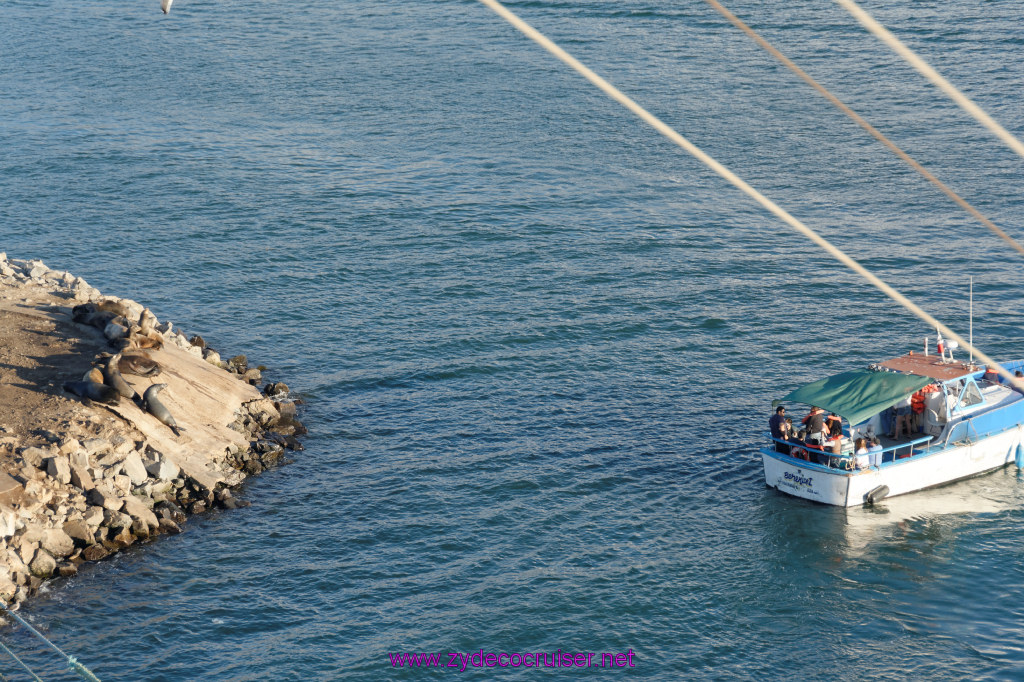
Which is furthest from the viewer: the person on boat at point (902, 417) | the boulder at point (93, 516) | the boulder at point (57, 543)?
the person on boat at point (902, 417)

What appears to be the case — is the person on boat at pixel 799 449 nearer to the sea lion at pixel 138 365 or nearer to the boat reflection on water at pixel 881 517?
the boat reflection on water at pixel 881 517

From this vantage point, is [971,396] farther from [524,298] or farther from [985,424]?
[524,298]

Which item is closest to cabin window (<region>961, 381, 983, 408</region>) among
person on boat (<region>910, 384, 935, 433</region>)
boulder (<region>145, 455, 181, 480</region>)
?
person on boat (<region>910, 384, 935, 433</region>)

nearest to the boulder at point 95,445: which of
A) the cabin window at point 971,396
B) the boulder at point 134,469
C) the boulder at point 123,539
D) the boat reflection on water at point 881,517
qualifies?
the boulder at point 134,469

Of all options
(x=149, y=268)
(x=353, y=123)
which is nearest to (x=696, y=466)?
(x=149, y=268)

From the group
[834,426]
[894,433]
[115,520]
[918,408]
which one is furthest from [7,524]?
[918,408]

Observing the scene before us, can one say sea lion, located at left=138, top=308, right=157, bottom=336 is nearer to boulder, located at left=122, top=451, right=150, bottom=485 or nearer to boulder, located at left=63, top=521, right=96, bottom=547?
boulder, located at left=122, top=451, right=150, bottom=485
